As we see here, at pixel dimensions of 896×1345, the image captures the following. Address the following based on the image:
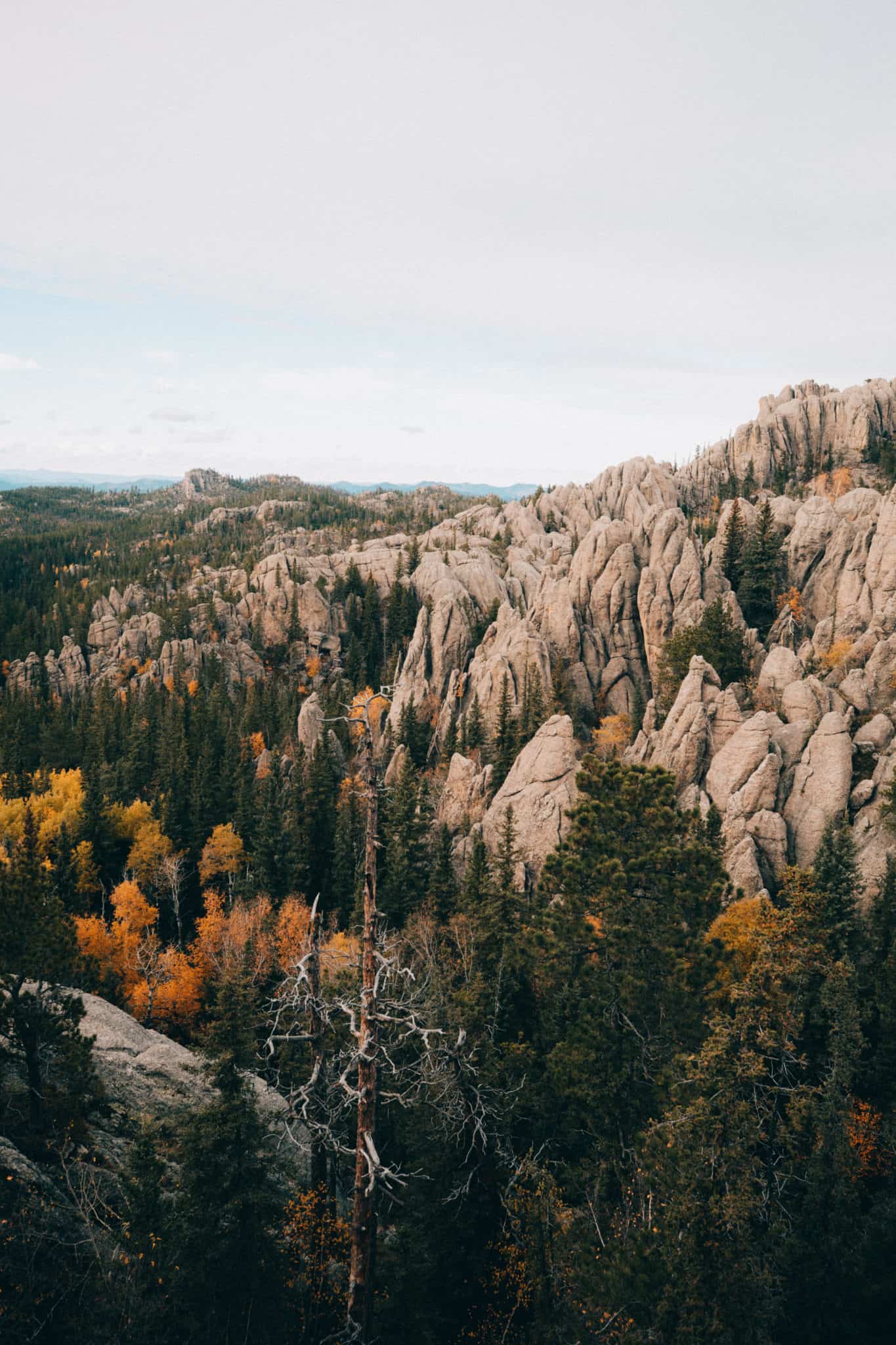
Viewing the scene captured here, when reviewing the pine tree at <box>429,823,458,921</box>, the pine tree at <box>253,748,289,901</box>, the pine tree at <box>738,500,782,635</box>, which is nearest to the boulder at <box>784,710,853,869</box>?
the pine tree at <box>429,823,458,921</box>

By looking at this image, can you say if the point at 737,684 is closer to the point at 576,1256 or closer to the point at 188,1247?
the point at 576,1256

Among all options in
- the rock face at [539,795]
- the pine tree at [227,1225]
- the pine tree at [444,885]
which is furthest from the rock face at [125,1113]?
the rock face at [539,795]

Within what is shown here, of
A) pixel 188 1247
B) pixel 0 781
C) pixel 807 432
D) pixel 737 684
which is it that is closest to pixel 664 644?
pixel 737 684

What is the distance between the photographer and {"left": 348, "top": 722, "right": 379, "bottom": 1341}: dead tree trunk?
9727 mm

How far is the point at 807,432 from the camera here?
121500mm

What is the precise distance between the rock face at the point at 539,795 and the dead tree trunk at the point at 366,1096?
119 ft

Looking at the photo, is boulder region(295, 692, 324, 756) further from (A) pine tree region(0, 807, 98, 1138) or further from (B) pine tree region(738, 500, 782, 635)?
(A) pine tree region(0, 807, 98, 1138)

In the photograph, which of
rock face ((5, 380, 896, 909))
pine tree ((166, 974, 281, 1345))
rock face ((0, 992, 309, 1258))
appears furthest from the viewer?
rock face ((5, 380, 896, 909))

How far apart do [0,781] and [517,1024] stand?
62600 mm

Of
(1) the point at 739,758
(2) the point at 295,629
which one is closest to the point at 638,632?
(1) the point at 739,758

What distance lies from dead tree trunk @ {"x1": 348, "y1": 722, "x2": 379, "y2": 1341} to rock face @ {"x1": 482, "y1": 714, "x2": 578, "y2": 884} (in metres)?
36.3

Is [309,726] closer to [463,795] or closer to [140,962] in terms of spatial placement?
[463,795]

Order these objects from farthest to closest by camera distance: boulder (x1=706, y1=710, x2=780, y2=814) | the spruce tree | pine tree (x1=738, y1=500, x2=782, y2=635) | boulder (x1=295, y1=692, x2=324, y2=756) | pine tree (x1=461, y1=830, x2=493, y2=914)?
Answer: 1. boulder (x1=295, y1=692, x2=324, y2=756)
2. the spruce tree
3. pine tree (x1=738, y1=500, x2=782, y2=635)
4. boulder (x1=706, y1=710, x2=780, y2=814)
5. pine tree (x1=461, y1=830, x2=493, y2=914)

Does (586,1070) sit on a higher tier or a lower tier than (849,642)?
lower
